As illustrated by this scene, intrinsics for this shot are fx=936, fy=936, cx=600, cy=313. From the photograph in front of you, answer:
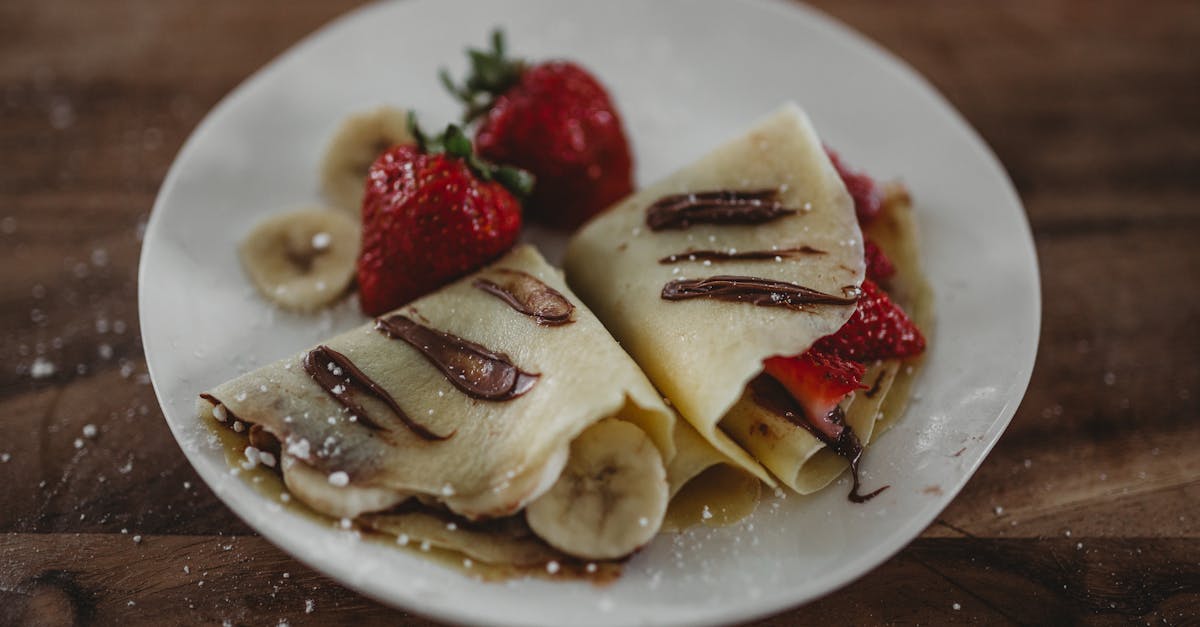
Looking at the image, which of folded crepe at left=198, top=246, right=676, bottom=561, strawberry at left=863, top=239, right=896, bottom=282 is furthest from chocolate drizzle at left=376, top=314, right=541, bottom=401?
strawberry at left=863, top=239, right=896, bottom=282

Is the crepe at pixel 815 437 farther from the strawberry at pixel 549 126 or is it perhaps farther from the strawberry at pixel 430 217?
the strawberry at pixel 549 126

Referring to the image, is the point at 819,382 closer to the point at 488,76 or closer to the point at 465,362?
the point at 465,362

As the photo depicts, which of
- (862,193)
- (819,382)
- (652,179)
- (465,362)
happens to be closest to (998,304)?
(862,193)

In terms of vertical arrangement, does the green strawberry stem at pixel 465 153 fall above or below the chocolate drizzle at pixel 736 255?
above

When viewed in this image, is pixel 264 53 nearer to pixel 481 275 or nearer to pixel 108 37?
pixel 108 37

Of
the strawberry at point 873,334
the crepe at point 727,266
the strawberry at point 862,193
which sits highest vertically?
the crepe at point 727,266

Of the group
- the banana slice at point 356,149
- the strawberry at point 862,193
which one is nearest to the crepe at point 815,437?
the strawberry at point 862,193
